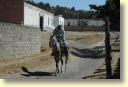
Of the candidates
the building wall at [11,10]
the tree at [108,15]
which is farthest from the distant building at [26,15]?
the tree at [108,15]

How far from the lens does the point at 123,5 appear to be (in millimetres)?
8242

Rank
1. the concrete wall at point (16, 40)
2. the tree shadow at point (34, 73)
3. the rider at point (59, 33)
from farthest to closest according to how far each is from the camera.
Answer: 1. the rider at point (59, 33)
2. the concrete wall at point (16, 40)
3. the tree shadow at point (34, 73)

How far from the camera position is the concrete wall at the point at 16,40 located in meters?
8.45

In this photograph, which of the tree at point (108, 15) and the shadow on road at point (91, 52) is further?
the shadow on road at point (91, 52)

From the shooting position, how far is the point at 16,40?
8461 mm

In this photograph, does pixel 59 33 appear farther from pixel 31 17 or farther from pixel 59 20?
pixel 31 17

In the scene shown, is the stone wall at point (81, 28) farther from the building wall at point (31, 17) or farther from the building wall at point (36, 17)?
the building wall at point (31, 17)

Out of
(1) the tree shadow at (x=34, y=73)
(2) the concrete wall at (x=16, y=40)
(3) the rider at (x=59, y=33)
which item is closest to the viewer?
(1) the tree shadow at (x=34, y=73)

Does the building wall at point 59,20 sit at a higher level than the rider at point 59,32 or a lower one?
higher

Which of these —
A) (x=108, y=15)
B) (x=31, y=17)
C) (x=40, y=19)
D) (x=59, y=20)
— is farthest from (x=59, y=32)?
(x=108, y=15)

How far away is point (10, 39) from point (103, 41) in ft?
3.95

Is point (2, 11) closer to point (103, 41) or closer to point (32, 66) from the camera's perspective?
point (32, 66)

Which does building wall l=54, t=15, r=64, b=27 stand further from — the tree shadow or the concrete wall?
the tree shadow

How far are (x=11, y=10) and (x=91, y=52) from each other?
1.18 meters
